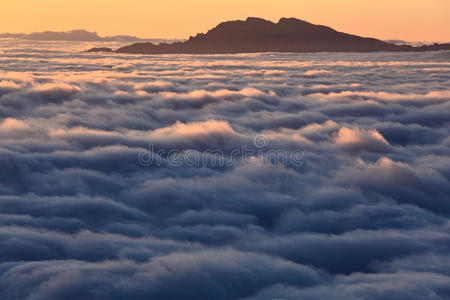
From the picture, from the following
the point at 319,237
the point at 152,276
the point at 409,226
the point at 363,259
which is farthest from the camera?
the point at 409,226

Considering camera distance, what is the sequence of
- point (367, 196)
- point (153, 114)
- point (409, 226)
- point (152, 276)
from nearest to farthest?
point (152, 276)
point (409, 226)
point (367, 196)
point (153, 114)

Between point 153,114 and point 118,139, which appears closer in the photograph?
point 118,139

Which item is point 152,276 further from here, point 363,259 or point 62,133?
point 62,133

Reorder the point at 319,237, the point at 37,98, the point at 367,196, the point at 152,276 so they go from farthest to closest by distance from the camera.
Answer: the point at 37,98, the point at 367,196, the point at 319,237, the point at 152,276

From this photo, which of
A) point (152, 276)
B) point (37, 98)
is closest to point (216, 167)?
point (152, 276)

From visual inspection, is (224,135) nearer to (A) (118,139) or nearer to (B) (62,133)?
(A) (118,139)

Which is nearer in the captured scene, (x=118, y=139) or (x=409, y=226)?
(x=409, y=226)

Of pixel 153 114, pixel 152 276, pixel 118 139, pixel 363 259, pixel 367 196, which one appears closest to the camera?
pixel 152 276

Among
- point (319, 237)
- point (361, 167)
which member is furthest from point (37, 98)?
point (319, 237)

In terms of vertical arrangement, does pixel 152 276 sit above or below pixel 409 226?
above
